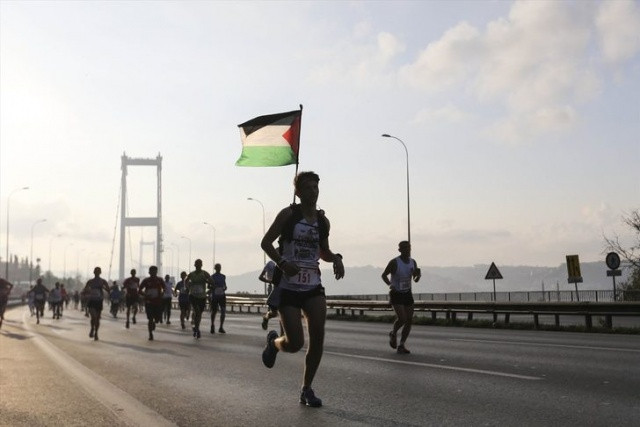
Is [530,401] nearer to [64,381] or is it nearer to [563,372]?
[563,372]

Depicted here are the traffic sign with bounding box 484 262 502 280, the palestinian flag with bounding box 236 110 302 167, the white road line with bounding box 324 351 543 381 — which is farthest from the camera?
the traffic sign with bounding box 484 262 502 280

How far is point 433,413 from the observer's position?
6.14 m

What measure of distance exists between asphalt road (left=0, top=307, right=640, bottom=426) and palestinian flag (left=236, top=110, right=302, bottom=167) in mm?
2636

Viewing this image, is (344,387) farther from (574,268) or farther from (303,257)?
(574,268)

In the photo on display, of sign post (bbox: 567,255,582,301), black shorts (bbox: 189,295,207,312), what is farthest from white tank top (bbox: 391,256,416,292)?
sign post (bbox: 567,255,582,301)

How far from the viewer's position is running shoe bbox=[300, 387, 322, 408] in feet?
21.6

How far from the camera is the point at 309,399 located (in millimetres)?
6625

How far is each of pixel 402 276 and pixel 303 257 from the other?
229 inches

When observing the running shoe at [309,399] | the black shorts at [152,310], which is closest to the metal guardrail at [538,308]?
the black shorts at [152,310]

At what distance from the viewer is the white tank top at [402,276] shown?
12.0 meters

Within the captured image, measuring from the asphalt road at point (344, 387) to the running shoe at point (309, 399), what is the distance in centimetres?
6

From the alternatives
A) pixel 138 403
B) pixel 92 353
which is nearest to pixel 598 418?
pixel 138 403

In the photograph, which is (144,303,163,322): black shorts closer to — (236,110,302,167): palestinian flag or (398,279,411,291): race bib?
(398,279,411,291): race bib

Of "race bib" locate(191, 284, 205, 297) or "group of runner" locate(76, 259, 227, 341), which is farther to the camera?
"race bib" locate(191, 284, 205, 297)
